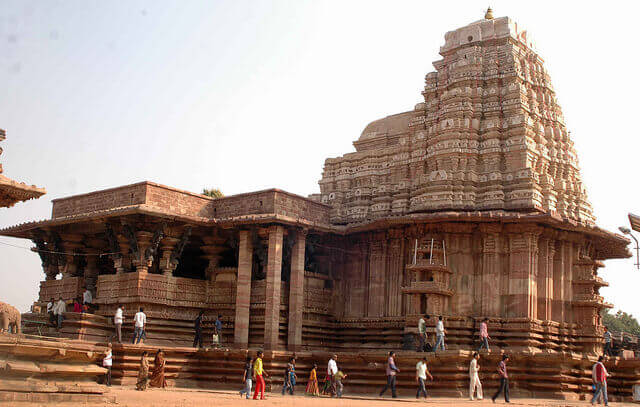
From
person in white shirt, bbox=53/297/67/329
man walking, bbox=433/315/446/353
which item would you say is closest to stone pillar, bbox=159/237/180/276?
person in white shirt, bbox=53/297/67/329

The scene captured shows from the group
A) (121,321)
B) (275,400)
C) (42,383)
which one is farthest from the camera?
(121,321)

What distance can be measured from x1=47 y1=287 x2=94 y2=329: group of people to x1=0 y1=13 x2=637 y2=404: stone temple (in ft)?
1.47

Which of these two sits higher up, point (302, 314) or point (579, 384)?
point (302, 314)

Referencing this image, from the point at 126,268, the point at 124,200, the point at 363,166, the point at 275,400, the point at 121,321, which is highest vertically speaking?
the point at 363,166

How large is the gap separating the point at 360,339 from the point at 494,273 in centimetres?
500

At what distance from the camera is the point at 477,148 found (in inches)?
977

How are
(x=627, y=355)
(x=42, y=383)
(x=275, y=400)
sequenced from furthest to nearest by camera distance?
(x=627, y=355) → (x=275, y=400) → (x=42, y=383)

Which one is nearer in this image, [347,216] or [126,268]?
[126,268]

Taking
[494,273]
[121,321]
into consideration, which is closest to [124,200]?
[121,321]

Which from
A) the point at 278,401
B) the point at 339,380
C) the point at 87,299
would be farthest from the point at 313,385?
the point at 87,299

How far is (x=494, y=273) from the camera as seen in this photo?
22953 millimetres

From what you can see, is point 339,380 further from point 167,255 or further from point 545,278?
point 167,255

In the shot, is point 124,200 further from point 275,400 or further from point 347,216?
point 275,400

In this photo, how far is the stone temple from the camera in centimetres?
2291
